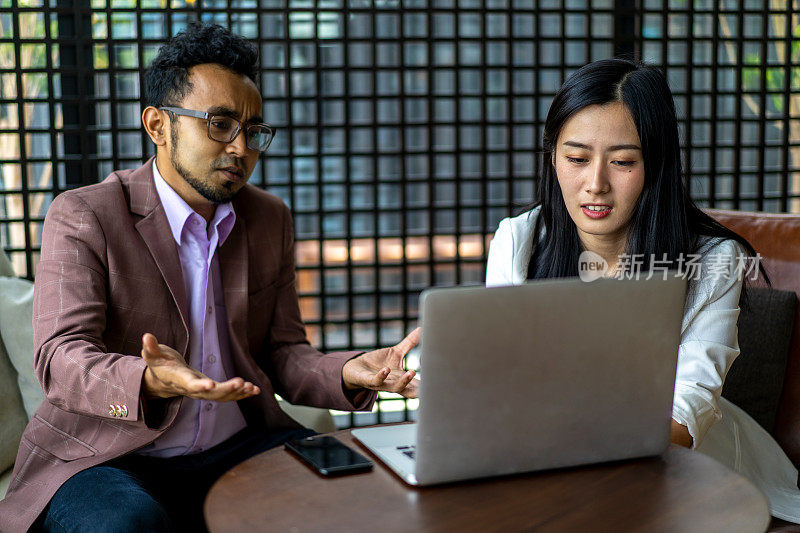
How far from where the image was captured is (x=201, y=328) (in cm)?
181

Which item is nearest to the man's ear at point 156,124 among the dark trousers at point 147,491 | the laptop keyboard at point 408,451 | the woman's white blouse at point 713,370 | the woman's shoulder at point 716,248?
the dark trousers at point 147,491

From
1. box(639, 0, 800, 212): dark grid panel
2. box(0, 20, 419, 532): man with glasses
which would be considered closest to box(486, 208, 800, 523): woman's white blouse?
box(0, 20, 419, 532): man with glasses

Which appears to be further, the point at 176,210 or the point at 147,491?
the point at 176,210

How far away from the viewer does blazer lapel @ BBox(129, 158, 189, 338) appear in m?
1.75

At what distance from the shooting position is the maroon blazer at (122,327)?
5.05 ft

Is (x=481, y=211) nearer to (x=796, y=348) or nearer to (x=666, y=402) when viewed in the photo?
(x=796, y=348)

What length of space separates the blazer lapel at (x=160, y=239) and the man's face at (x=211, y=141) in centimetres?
9

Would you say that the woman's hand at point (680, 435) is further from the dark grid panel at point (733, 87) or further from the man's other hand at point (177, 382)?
the dark grid panel at point (733, 87)

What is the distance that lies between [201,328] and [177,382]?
50cm

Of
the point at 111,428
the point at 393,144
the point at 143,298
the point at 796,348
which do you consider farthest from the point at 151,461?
the point at 796,348

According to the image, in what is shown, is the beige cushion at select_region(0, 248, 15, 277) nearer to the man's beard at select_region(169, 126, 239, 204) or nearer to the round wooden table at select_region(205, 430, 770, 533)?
the man's beard at select_region(169, 126, 239, 204)

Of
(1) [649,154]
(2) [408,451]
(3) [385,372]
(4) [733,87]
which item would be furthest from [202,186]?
(4) [733,87]

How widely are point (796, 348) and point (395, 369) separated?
1131 millimetres

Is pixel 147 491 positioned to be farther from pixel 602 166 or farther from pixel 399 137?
pixel 399 137
